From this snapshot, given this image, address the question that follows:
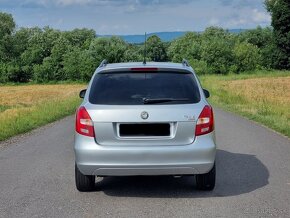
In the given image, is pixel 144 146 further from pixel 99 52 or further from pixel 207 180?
pixel 99 52

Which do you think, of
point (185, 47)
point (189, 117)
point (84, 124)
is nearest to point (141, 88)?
point (189, 117)

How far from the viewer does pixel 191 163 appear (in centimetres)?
593

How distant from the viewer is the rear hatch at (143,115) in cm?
591

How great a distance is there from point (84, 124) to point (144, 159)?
33.2 inches

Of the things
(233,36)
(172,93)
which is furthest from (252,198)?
(233,36)

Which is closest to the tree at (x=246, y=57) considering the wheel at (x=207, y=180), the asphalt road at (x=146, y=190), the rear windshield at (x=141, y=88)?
the asphalt road at (x=146, y=190)

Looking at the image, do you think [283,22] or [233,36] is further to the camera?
[233,36]

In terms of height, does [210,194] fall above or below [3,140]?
above

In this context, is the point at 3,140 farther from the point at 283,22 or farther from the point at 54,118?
the point at 283,22

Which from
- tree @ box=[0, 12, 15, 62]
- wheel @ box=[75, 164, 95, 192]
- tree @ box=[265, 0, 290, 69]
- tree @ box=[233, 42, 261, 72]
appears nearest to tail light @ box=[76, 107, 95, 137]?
wheel @ box=[75, 164, 95, 192]

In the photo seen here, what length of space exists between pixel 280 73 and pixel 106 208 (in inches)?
2465

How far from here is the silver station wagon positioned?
5887mm

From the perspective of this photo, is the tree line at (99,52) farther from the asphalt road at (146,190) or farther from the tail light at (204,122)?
the tail light at (204,122)

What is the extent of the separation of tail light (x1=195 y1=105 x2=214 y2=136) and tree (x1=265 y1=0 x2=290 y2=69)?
70575 millimetres
